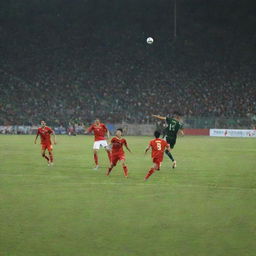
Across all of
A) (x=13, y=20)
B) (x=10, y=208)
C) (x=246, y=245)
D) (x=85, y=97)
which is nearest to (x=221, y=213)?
(x=246, y=245)

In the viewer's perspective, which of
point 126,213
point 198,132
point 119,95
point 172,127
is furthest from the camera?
point 119,95

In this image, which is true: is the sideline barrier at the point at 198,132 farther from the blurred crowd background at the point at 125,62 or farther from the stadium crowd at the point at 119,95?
the stadium crowd at the point at 119,95

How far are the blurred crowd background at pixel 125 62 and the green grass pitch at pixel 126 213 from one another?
147ft

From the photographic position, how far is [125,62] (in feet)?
243

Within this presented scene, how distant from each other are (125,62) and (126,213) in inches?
2487

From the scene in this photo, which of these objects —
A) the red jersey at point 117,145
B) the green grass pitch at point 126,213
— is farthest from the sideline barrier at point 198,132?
the red jersey at point 117,145

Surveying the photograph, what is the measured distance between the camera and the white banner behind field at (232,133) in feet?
195

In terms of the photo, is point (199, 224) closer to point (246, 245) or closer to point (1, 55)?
point (246, 245)

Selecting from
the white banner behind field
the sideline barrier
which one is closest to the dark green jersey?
the white banner behind field

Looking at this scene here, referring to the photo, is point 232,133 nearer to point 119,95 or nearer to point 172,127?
point 119,95

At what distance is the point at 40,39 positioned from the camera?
7700 centimetres

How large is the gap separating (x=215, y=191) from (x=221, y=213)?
3.59m

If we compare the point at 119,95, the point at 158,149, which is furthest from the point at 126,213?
the point at 119,95

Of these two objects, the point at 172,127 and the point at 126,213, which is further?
the point at 172,127
